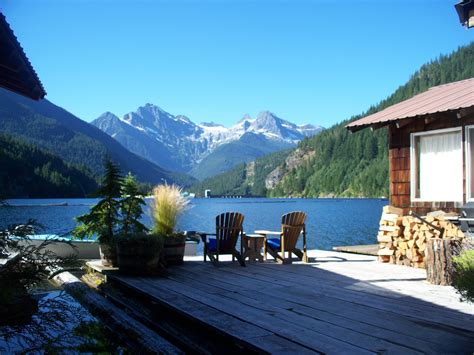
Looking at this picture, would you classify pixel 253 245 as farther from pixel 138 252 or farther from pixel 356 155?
pixel 356 155

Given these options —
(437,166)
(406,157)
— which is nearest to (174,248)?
(406,157)

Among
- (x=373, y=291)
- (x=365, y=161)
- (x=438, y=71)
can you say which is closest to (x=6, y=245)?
(x=373, y=291)

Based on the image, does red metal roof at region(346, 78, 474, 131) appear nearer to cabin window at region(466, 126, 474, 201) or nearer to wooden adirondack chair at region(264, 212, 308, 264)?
cabin window at region(466, 126, 474, 201)

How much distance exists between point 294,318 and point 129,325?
157 cm

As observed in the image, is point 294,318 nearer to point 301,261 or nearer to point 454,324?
point 454,324

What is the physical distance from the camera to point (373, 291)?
542 cm

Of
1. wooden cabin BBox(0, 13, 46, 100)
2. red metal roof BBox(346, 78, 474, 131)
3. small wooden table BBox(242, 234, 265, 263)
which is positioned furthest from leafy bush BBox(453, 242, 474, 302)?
small wooden table BBox(242, 234, 265, 263)

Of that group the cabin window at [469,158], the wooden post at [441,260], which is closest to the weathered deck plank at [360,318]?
the wooden post at [441,260]

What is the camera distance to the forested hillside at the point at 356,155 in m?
127

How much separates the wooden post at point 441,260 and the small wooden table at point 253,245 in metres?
3.11

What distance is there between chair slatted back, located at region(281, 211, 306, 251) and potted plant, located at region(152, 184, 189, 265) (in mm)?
1694

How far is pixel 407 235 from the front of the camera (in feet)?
25.0

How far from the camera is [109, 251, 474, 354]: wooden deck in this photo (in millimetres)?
3434

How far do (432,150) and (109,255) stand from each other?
5623 mm
